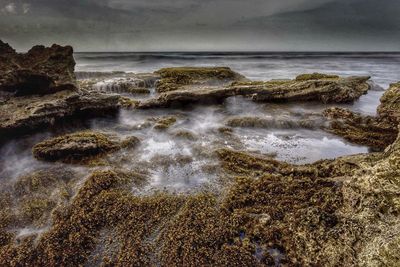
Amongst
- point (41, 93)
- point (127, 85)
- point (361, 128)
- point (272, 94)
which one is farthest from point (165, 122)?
point (127, 85)

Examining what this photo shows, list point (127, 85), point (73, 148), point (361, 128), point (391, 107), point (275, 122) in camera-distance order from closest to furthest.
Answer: point (73, 148) < point (361, 128) < point (391, 107) < point (275, 122) < point (127, 85)

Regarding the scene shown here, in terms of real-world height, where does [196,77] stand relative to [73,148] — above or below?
above

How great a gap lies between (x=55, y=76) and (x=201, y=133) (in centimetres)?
690

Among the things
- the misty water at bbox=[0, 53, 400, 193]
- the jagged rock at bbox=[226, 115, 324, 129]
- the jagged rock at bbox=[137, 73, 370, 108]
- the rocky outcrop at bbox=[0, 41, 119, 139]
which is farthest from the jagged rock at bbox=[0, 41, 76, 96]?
the jagged rock at bbox=[226, 115, 324, 129]


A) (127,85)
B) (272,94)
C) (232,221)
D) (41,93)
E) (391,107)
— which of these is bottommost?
(232,221)

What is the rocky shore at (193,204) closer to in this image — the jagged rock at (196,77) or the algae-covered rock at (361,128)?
the algae-covered rock at (361,128)

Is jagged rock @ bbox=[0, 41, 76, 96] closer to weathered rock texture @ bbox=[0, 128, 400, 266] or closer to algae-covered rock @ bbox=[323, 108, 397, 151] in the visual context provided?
weathered rock texture @ bbox=[0, 128, 400, 266]

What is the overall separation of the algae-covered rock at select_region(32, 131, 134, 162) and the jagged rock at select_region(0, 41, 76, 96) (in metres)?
4.38

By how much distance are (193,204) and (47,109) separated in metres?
7.78

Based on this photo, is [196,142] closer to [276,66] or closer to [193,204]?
[193,204]

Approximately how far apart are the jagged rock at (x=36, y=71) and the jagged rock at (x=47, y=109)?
0.56m

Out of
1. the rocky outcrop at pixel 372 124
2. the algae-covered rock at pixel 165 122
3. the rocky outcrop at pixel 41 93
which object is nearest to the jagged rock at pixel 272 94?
the algae-covered rock at pixel 165 122

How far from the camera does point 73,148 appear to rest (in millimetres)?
9164

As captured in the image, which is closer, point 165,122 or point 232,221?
point 232,221
